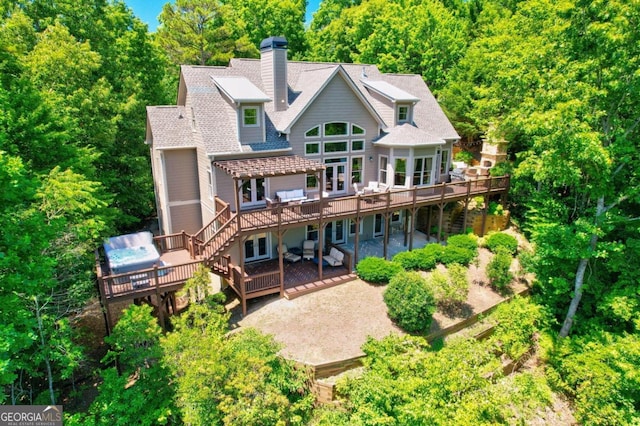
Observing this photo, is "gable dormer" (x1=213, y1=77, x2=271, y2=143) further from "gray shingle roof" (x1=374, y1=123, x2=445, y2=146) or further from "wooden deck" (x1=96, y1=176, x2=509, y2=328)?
"gray shingle roof" (x1=374, y1=123, x2=445, y2=146)

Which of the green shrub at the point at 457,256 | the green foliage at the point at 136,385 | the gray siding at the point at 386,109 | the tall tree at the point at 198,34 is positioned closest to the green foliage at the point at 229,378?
the green foliage at the point at 136,385

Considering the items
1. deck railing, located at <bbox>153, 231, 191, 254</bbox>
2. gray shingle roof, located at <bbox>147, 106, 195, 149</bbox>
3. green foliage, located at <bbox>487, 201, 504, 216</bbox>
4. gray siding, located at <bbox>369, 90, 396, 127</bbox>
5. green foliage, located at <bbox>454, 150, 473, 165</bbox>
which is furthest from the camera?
green foliage, located at <bbox>454, 150, 473, 165</bbox>

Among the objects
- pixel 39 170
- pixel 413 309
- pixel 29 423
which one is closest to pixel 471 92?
pixel 413 309

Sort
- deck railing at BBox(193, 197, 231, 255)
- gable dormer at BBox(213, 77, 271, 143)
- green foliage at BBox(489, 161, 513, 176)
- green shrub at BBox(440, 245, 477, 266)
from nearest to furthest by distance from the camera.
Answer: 1. deck railing at BBox(193, 197, 231, 255)
2. gable dormer at BBox(213, 77, 271, 143)
3. green shrub at BBox(440, 245, 477, 266)
4. green foliage at BBox(489, 161, 513, 176)

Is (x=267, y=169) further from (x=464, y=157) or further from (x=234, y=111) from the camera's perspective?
(x=464, y=157)

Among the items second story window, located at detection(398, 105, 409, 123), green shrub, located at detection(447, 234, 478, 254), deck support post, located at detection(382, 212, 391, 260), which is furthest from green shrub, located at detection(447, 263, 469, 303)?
second story window, located at detection(398, 105, 409, 123)

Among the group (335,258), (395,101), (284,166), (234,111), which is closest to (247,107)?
(234,111)
